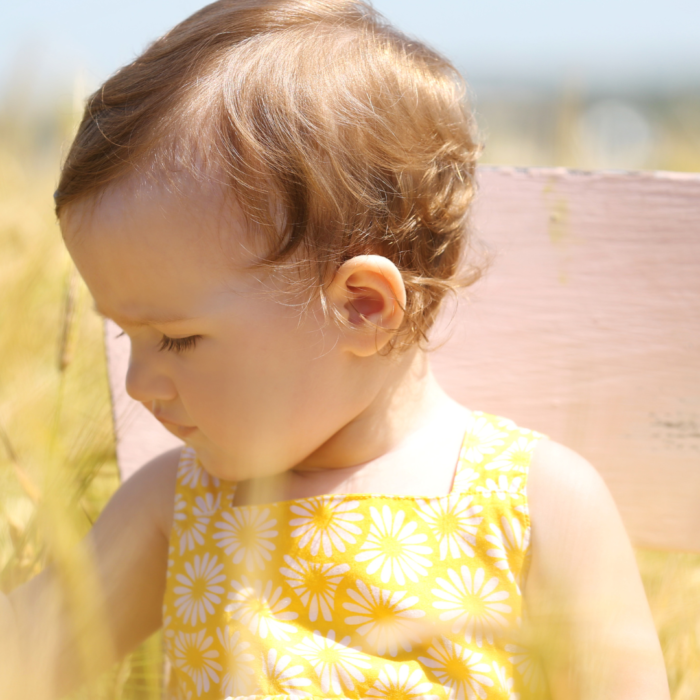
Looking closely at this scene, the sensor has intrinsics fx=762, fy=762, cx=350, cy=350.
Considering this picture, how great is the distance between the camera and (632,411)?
2.98 ft

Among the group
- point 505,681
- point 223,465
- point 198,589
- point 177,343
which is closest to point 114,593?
point 198,589

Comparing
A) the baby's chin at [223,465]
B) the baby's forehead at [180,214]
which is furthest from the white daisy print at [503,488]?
the baby's forehead at [180,214]

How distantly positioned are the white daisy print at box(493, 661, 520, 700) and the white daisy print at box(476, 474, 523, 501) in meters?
0.15

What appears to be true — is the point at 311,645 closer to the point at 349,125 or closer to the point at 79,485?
the point at 79,485

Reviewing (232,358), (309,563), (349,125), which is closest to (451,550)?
(309,563)

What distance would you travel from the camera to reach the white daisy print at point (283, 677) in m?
0.70

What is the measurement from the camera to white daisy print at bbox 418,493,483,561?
0.73m

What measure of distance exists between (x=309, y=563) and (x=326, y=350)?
211mm

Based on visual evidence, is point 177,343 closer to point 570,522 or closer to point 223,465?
point 223,465

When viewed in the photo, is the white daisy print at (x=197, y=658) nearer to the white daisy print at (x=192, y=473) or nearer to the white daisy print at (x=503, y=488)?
the white daisy print at (x=192, y=473)

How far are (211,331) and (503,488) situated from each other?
1.04 ft

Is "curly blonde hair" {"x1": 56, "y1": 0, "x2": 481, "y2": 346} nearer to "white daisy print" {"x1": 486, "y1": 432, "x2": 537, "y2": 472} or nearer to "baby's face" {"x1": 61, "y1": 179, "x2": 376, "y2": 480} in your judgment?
"baby's face" {"x1": 61, "y1": 179, "x2": 376, "y2": 480}

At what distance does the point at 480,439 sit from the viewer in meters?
0.79

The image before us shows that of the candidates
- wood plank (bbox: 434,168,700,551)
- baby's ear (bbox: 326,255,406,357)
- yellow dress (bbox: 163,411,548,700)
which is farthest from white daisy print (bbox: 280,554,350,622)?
wood plank (bbox: 434,168,700,551)
